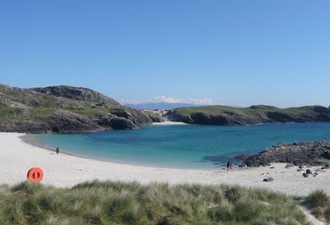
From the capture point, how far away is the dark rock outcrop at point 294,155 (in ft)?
121

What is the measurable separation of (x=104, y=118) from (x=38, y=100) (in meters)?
34.0

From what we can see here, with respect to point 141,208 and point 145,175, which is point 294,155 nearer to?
point 145,175

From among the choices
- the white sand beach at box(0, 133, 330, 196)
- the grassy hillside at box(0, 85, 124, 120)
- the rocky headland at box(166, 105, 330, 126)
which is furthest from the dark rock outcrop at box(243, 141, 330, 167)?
the rocky headland at box(166, 105, 330, 126)

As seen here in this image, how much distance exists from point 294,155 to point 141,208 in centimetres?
3754

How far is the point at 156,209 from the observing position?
30.9ft

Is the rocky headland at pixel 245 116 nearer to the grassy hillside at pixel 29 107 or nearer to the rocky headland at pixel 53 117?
the rocky headland at pixel 53 117

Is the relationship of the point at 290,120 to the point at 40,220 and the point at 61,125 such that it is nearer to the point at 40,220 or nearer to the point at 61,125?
the point at 61,125

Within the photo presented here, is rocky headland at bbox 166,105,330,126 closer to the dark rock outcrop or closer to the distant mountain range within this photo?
the distant mountain range

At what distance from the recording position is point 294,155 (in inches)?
1636

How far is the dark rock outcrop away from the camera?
37000 mm

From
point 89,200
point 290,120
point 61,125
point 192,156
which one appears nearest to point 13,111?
point 61,125

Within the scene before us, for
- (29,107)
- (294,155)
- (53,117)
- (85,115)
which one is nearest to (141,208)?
(294,155)

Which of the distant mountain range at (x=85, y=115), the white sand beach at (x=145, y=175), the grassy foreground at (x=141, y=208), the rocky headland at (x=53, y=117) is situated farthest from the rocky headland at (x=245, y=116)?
the grassy foreground at (x=141, y=208)

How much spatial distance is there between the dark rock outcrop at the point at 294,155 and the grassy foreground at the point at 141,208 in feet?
88.2
